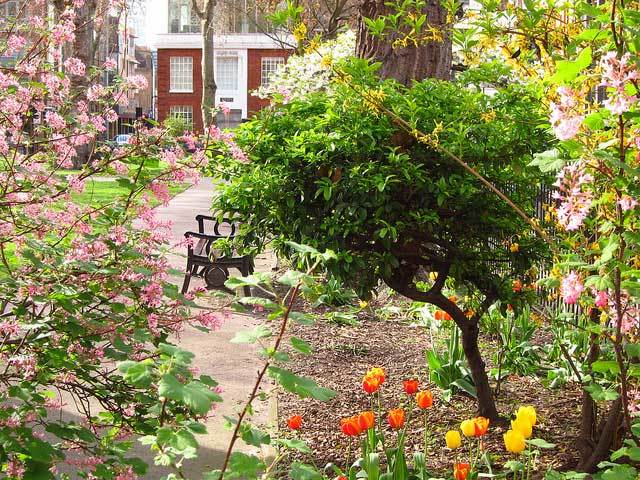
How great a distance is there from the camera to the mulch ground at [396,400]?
465 cm

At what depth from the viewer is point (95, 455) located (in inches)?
114

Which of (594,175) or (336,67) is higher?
(336,67)

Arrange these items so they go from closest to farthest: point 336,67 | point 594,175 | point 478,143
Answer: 1. point 594,175
2. point 336,67
3. point 478,143

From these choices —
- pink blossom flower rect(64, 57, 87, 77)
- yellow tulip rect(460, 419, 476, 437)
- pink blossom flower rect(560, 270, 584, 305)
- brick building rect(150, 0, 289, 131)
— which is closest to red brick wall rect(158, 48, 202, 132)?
brick building rect(150, 0, 289, 131)

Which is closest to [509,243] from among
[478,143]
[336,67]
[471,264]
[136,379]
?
[471,264]

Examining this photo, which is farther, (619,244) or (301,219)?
(301,219)

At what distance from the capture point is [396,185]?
4.51 metres

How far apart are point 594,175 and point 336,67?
1.63 meters

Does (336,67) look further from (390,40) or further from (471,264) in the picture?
(390,40)

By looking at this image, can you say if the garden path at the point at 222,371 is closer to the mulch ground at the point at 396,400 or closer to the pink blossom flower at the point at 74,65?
the mulch ground at the point at 396,400

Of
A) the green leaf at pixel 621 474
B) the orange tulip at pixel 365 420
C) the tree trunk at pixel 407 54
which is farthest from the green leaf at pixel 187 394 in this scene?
the tree trunk at pixel 407 54

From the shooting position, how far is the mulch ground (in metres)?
4.65

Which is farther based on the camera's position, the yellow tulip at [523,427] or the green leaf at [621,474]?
the yellow tulip at [523,427]

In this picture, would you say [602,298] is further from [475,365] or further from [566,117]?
[475,365]
